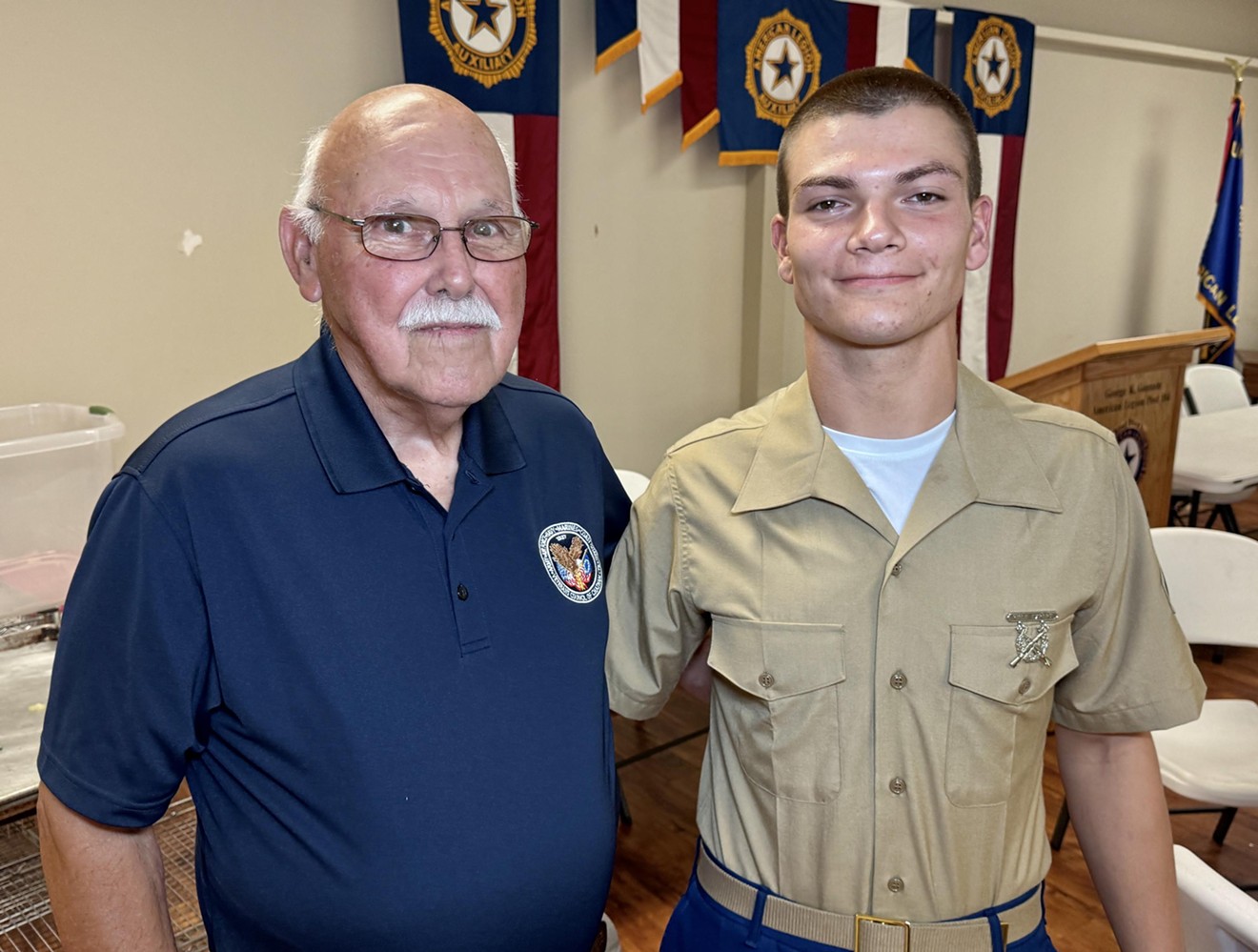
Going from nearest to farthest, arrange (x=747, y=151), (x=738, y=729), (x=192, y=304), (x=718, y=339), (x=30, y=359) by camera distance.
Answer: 1. (x=738, y=729)
2. (x=30, y=359)
3. (x=192, y=304)
4. (x=747, y=151)
5. (x=718, y=339)

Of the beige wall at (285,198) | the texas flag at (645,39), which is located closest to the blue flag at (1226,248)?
the beige wall at (285,198)

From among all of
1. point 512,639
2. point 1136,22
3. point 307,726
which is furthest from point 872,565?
point 1136,22

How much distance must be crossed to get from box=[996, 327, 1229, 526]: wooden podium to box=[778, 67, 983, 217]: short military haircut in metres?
2.47

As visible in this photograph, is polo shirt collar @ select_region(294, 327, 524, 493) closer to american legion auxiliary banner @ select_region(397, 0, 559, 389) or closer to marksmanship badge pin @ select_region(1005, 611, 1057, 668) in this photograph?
marksmanship badge pin @ select_region(1005, 611, 1057, 668)

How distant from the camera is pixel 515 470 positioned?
1.25 metres

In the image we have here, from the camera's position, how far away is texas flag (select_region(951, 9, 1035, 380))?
5.04 metres

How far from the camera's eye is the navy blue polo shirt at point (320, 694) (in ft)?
3.26

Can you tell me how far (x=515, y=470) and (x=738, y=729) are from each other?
1.40 ft

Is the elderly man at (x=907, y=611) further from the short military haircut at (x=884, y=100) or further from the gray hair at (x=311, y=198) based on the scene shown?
the gray hair at (x=311, y=198)

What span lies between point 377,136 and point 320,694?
602mm

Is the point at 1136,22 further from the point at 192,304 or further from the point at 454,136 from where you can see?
the point at 454,136

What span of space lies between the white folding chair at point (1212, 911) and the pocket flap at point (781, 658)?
1.68 feet

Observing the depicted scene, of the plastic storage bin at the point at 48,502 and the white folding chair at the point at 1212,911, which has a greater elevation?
the plastic storage bin at the point at 48,502

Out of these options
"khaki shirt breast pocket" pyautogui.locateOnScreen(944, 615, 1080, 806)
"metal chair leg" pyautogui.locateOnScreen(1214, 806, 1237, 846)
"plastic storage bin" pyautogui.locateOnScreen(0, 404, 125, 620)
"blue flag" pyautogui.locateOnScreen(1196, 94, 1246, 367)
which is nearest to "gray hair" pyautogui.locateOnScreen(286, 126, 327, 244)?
"khaki shirt breast pocket" pyautogui.locateOnScreen(944, 615, 1080, 806)
